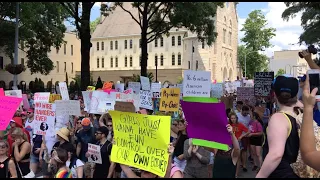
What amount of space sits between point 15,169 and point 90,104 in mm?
3840

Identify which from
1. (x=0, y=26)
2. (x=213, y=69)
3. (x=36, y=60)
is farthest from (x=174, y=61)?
(x=0, y=26)

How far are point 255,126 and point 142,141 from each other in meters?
5.61

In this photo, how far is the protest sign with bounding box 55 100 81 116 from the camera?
8.11 m

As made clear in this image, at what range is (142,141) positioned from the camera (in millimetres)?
4188

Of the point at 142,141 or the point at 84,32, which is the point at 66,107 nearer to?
the point at 142,141

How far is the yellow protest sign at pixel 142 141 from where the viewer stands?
399cm

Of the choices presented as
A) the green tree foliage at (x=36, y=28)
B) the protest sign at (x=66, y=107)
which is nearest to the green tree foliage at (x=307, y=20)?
the green tree foliage at (x=36, y=28)

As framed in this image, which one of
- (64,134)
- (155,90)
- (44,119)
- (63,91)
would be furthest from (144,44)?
(64,134)

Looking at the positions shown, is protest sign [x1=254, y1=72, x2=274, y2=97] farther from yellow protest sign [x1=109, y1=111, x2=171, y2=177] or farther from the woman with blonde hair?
yellow protest sign [x1=109, y1=111, x2=171, y2=177]

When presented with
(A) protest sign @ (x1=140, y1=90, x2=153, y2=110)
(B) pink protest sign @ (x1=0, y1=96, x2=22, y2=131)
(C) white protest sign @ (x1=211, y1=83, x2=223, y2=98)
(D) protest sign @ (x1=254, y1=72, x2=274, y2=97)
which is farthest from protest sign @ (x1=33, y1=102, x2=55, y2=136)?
(C) white protest sign @ (x1=211, y1=83, x2=223, y2=98)

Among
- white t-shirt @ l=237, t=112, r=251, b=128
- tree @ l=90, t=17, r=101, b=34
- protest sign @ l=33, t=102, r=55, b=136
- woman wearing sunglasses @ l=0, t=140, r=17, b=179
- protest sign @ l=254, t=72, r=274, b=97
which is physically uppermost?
tree @ l=90, t=17, r=101, b=34

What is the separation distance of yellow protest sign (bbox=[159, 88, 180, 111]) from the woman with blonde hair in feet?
13.7

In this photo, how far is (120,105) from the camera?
6652 mm

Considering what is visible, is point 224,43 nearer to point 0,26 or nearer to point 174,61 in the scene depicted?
point 174,61
